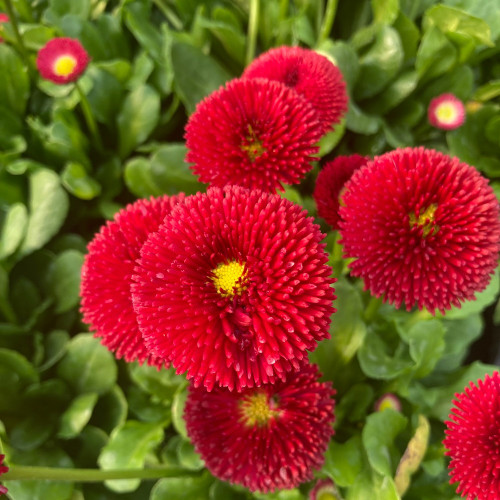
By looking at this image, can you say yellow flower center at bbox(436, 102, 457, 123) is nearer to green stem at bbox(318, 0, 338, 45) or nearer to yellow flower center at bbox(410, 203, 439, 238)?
green stem at bbox(318, 0, 338, 45)

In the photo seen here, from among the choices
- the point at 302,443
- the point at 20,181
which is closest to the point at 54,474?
the point at 302,443

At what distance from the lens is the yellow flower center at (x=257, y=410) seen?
632mm

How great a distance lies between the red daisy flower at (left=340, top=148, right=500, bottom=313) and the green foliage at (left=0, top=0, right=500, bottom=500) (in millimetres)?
184

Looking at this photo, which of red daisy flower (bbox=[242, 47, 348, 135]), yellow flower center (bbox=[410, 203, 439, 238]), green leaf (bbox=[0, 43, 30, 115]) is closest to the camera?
yellow flower center (bbox=[410, 203, 439, 238])

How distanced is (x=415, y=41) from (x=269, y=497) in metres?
0.98

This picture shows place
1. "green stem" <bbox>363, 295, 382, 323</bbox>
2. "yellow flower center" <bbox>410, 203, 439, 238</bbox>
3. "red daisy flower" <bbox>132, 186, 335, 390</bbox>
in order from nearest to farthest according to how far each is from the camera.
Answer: "red daisy flower" <bbox>132, 186, 335, 390</bbox> → "yellow flower center" <bbox>410, 203, 439, 238</bbox> → "green stem" <bbox>363, 295, 382, 323</bbox>

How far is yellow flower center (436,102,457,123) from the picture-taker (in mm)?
1068

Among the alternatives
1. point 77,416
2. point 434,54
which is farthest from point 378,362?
point 434,54

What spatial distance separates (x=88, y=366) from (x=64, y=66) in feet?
1.85

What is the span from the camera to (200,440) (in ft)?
2.12

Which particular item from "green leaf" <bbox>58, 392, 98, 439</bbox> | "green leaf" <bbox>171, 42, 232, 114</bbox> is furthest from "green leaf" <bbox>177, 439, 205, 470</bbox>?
"green leaf" <bbox>171, 42, 232, 114</bbox>

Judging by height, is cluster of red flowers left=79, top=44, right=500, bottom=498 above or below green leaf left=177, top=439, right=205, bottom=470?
above

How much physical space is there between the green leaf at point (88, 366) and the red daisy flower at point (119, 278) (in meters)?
0.32

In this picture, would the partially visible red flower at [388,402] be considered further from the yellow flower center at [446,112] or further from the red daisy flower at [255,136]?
the yellow flower center at [446,112]
